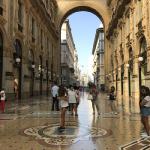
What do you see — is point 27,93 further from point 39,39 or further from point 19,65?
point 39,39

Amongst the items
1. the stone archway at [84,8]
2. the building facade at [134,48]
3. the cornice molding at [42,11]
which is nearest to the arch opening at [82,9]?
the stone archway at [84,8]

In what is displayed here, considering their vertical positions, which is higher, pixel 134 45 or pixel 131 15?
pixel 131 15

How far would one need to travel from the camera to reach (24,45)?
35.0 m

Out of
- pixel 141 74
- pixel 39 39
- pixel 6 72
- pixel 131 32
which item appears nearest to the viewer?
pixel 6 72

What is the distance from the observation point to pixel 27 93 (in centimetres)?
3672

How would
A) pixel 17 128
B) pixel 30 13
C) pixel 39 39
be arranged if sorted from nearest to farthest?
1. pixel 17 128
2. pixel 30 13
3. pixel 39 39

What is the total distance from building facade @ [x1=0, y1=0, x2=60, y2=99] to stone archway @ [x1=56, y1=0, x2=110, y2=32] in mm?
9545

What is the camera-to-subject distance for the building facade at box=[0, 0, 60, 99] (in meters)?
27.2

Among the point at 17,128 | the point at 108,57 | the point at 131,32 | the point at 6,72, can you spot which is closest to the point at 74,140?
the point at 17,128

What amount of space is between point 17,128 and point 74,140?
123 inches

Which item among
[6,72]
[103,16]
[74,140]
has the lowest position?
[74,140]

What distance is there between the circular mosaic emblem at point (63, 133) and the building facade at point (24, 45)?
1553 centimetres

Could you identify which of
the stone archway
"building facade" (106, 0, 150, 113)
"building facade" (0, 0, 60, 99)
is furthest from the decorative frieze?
the stone archway

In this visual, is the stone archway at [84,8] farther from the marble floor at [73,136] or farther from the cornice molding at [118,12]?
the marble floor at [73,136]
